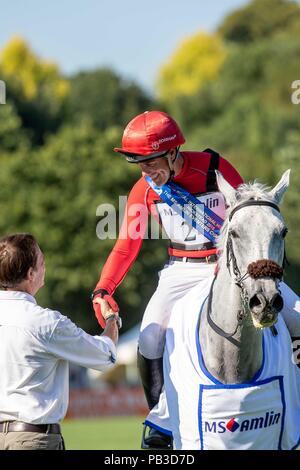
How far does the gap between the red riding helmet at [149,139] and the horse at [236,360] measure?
88 centimetres

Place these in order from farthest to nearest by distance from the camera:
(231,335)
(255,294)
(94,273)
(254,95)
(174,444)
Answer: (254,95) → (94,273) → (174,444) → (231,335) → (255,294)

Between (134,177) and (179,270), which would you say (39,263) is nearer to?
(179,270)

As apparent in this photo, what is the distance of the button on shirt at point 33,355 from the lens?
7.22 meters

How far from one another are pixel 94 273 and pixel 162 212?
100 ft

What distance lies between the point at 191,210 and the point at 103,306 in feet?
3.46

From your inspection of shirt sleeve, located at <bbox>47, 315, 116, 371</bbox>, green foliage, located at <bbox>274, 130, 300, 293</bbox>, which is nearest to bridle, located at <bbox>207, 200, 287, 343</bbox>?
shirt sleeve, located at <bbox>47, 315, 116, 371</bbox>

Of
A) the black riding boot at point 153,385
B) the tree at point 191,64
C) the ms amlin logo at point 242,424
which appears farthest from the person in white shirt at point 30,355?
the tree at point 191,64

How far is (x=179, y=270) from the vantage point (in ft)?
29.2

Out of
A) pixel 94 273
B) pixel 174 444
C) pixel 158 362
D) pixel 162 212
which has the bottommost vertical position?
pixel 174 444

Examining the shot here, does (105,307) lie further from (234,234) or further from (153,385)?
(234,234)

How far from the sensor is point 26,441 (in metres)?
7.20

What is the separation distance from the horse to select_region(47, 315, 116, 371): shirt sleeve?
0.79 m

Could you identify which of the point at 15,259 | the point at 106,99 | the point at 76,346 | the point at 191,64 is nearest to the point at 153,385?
the point at 76,346

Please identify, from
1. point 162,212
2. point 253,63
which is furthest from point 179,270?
point 253,63
